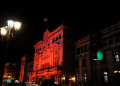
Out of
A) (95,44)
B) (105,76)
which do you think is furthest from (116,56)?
(95,44)

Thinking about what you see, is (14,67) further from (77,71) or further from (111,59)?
(111,59)

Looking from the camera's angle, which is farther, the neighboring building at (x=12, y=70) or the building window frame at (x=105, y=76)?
the neighboring building at (x=12, y=70)

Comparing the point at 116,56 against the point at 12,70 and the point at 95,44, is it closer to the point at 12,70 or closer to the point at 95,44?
the point at 95,44

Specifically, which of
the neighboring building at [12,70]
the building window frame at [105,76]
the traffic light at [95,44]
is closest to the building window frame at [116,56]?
the building window frame at [105,76]

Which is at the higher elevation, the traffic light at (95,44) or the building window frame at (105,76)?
the traffic light at (95,44)

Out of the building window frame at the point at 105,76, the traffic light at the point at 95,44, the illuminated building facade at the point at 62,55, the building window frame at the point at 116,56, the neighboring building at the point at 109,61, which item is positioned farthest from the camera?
the illuminated building facade at the point at 62,55

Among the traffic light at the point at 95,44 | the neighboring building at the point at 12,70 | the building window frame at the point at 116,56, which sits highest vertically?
the building window frame at the point at 116,56

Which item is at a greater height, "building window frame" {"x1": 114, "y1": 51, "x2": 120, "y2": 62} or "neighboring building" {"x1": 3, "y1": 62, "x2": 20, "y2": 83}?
"building window frame" {"x1": 114, "y1": 51, "x2": 120, "y2": 62}

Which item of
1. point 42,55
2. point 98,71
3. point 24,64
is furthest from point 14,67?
point 98,71

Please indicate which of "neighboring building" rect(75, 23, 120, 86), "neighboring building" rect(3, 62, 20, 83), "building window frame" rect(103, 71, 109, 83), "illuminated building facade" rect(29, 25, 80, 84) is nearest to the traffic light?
"neighboring building" rect(75, 23, 120, 86)

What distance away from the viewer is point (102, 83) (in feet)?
82.9

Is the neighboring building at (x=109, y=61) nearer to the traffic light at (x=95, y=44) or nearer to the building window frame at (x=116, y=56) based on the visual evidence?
the building window frame at (x=116, y=56)

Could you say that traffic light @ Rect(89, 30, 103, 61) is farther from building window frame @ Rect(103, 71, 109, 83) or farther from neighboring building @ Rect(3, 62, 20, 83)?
neighboring building @ Rect(3, 62, 20, 83)

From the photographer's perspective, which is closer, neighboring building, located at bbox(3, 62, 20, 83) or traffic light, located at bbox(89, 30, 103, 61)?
traffic light, located at bbox(89, 30, 103, 61)
